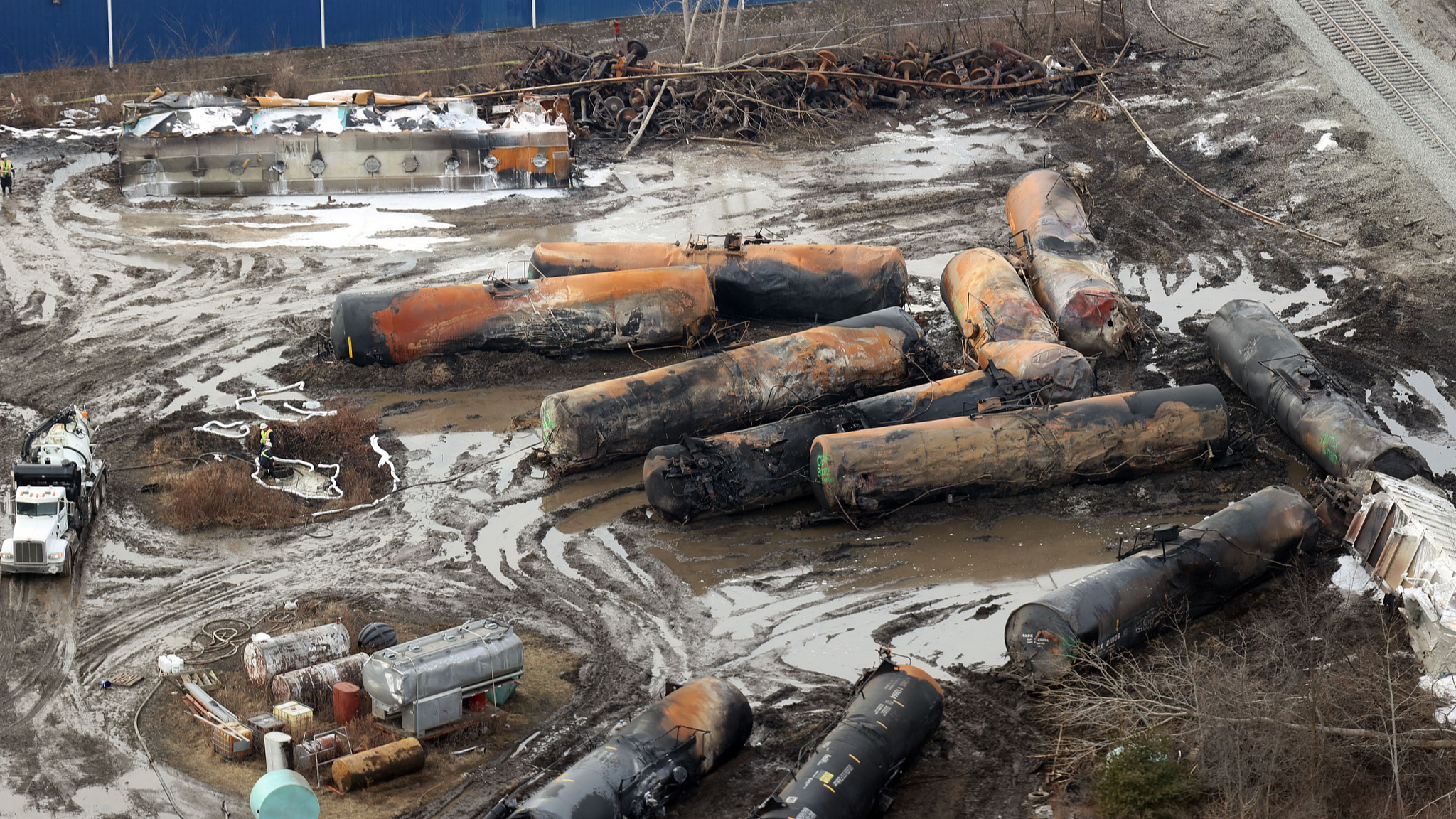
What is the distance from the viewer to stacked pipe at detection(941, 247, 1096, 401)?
54.5ft

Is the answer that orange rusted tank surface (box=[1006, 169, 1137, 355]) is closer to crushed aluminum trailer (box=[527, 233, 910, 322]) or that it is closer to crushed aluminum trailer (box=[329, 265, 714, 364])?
crushed aluminum trailer (box=[527, 233, 910, 322])

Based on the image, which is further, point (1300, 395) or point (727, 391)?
point (727, 391)

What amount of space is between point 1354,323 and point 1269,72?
10.8 m

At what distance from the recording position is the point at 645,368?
1934 centimetres

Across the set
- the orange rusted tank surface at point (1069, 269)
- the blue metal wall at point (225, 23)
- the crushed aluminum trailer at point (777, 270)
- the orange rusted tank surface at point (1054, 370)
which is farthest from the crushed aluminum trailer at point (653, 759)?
the blue metal wall at point (225, 23)

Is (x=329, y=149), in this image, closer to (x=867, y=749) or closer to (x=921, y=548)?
(x=921, y=548)

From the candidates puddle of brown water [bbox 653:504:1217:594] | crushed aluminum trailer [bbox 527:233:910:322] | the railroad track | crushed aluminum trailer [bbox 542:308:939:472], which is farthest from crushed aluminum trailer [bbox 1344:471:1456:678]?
the railroad track

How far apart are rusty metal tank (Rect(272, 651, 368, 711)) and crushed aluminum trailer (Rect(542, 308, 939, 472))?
15.4ft

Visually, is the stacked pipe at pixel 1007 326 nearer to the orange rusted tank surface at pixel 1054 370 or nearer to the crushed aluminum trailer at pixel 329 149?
the orange rusted tank surface at pixel 1054 370

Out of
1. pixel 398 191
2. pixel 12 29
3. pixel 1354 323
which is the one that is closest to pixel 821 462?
pixel 1354 323

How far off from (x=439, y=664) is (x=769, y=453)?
521cm

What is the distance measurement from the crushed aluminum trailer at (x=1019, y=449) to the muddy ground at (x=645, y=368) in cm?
36

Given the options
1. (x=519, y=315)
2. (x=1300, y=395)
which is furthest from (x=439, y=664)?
(x=1300, y=395)

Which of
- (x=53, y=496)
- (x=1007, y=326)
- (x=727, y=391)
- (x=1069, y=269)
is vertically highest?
(x=1069, y=269)
